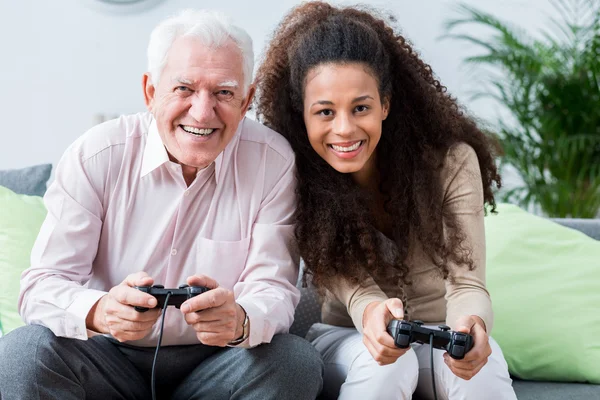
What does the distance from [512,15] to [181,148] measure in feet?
7.96

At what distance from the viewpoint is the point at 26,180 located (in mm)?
2158

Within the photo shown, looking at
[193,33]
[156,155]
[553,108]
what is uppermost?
[193,33]

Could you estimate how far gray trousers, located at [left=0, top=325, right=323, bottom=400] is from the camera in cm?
136

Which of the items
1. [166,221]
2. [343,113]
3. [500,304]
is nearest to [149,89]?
[166,221]

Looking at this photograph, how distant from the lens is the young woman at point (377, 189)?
5.24 feet

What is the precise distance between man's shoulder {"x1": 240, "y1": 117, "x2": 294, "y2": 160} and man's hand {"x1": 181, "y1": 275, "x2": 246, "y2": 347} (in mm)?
391

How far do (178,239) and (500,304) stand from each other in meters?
0.84

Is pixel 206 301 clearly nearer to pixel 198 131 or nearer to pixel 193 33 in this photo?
pixel 198 131

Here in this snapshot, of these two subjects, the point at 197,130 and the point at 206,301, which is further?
the point at 197,130

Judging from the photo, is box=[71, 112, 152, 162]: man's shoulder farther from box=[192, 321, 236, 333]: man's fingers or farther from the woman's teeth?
box=[192, 321, 236, 333]: man's fingers

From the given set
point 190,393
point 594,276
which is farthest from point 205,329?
point 594,276

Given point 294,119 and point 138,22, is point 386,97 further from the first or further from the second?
point 138,22

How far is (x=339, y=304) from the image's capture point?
184cm

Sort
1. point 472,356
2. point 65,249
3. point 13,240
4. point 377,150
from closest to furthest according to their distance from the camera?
point 472,356
point 65,249
point 377,150
point 13,240
